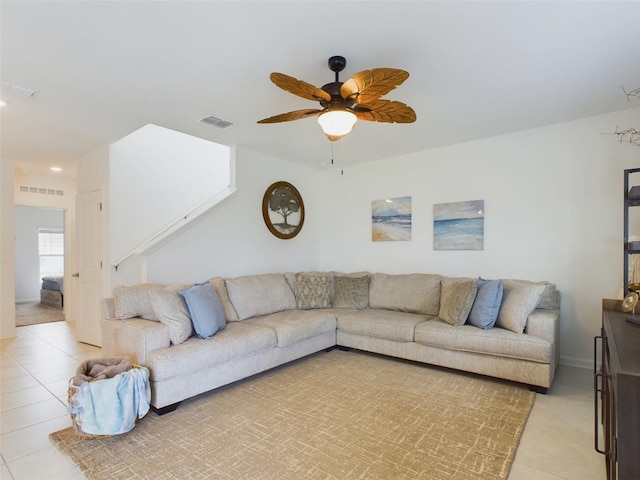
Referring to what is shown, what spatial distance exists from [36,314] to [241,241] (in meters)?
5.25

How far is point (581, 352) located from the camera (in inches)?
137

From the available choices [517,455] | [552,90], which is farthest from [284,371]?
[552,90]

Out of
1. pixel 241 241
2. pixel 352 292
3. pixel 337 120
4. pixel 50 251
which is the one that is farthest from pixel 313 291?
pixel 50 251

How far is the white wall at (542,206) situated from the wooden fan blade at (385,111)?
2098 millimetres

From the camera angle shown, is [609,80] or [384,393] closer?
[609,80]

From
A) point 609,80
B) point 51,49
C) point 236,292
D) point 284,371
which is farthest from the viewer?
point 236,292

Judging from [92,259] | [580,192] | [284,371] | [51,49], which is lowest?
[284,371]

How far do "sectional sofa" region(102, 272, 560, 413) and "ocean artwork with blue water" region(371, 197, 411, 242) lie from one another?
71cm

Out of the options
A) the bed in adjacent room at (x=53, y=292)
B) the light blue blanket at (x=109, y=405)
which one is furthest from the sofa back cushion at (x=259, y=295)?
the bed in adjacent room at (x=53, y=292)

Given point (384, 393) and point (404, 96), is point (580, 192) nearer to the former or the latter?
point (404, 96)

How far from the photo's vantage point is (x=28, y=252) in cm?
862

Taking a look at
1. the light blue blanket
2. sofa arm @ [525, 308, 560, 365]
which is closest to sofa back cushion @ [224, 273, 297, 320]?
the light blue blanket

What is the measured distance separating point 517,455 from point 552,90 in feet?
8.96

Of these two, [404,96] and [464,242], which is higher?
[404,96]
